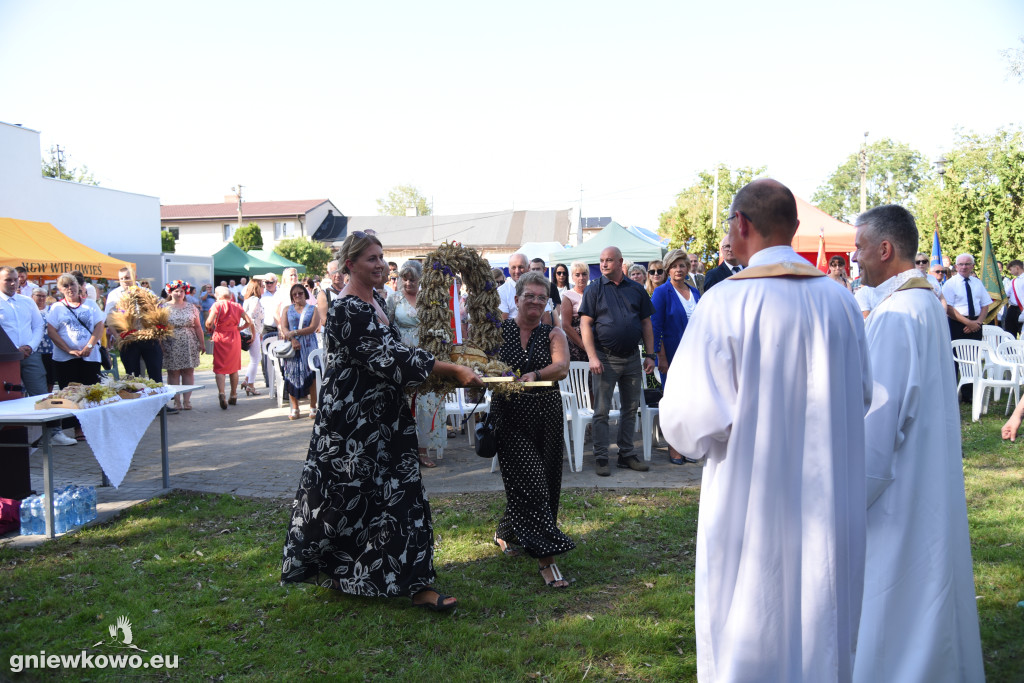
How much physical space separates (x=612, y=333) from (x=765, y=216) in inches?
188

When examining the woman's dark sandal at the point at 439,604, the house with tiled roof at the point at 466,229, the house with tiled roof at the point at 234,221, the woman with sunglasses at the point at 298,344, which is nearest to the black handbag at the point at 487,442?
the woman's dark sandal at the point at 439,604

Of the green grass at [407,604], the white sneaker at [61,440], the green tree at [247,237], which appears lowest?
the green grass at [407,604]

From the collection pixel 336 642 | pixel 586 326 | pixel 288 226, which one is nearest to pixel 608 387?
pixel 586 326

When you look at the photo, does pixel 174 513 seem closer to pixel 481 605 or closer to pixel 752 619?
pixel 481 605

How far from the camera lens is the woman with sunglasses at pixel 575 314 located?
8211 millimetres

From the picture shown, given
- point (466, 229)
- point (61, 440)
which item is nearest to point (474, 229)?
point (466, 229)

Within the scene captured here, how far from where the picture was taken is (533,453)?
4.84m

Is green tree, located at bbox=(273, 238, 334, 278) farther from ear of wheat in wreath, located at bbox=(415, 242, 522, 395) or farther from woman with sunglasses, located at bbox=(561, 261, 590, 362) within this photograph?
ear of wheat in wreath, located at bbox=(415, 242, 522, 395)

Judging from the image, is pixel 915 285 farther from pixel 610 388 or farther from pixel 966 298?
pixel 966 298

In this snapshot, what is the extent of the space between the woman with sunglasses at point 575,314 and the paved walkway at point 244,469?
123 cm

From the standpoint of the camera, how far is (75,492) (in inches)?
240

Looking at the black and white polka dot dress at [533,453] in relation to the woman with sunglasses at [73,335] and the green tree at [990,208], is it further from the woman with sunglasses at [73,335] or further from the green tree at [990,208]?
the green tree at [990,208]

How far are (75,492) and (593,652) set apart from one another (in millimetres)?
4698

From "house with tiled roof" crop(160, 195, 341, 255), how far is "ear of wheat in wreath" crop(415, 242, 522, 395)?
64262mm
